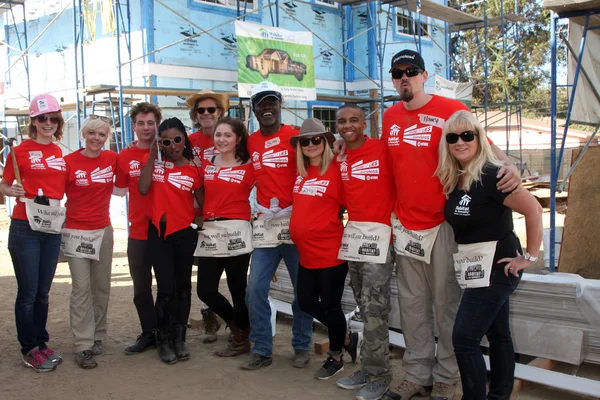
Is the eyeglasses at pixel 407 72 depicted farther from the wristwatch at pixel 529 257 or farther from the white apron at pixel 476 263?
the wristwatch at pixel 529 257

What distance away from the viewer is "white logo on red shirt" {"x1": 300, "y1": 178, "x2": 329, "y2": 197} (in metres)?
4.05

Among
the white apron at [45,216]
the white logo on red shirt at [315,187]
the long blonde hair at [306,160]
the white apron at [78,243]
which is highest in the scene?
the long blonde hair at [306,160]

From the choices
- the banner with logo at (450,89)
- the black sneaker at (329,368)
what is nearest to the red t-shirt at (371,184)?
the black sneaker at (329,368)

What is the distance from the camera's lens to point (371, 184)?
12.7 ft

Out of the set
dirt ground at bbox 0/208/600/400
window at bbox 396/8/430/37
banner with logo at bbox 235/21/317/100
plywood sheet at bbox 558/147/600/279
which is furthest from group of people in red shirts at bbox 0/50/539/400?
window at bbox 396/8/430/37

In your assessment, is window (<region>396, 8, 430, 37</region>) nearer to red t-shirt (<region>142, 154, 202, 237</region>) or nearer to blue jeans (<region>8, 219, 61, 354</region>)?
red t-shirt (<region>142, 154, 202, 237</region>)

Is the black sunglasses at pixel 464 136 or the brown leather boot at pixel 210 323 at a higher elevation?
the black sunglasses at pixel 464 136

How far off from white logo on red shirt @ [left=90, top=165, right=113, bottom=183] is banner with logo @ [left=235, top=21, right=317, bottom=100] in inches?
248

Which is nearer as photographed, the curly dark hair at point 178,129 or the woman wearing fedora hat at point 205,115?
the curly dark hair at point 178,129

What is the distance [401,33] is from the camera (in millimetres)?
17516

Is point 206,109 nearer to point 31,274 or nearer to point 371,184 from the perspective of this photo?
point 371,184

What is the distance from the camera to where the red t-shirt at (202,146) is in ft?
15.6

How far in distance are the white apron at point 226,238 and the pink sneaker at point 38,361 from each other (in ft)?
4.83

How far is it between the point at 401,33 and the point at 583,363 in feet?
47.8
